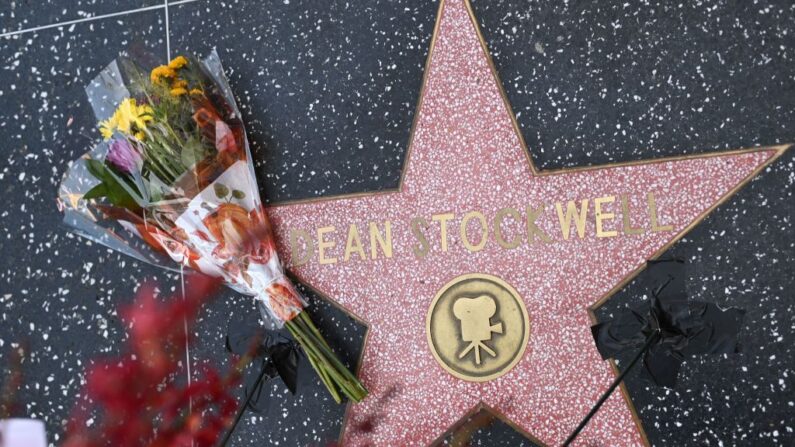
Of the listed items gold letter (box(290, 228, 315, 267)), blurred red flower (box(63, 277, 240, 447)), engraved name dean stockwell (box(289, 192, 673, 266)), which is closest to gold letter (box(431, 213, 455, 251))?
engraved name dean stockwell (box(289, 192, 673, 266))

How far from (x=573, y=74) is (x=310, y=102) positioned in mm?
497

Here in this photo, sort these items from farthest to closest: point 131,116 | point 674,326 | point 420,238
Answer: point 420,238, point 131,116, point 674,326

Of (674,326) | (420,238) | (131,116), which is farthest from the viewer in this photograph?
(420,238)

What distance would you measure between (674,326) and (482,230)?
0.40 m

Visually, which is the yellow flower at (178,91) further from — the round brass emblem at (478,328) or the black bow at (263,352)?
the round brass emblem at (478,328)

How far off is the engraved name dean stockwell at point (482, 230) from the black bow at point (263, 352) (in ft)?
0.51

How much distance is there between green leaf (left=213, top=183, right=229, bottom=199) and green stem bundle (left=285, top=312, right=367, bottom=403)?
0.85ft

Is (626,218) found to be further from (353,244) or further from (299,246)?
(299,246)

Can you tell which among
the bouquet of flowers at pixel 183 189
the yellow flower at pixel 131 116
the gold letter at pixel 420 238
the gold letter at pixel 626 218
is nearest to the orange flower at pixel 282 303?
the bouquet of flowers at pixel 183 189

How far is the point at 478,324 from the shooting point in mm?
1428

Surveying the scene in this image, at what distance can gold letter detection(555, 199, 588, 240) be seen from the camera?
1401 mm

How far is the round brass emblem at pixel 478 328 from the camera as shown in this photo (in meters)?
1.42

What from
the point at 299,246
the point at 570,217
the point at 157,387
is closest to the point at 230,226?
the point at 299,246

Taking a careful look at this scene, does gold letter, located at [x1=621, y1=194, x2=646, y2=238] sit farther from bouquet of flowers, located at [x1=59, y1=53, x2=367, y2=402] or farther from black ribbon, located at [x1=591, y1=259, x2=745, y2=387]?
bouquet of flowers, located at [x1=59, y1=53, x2=367, y2=402]
